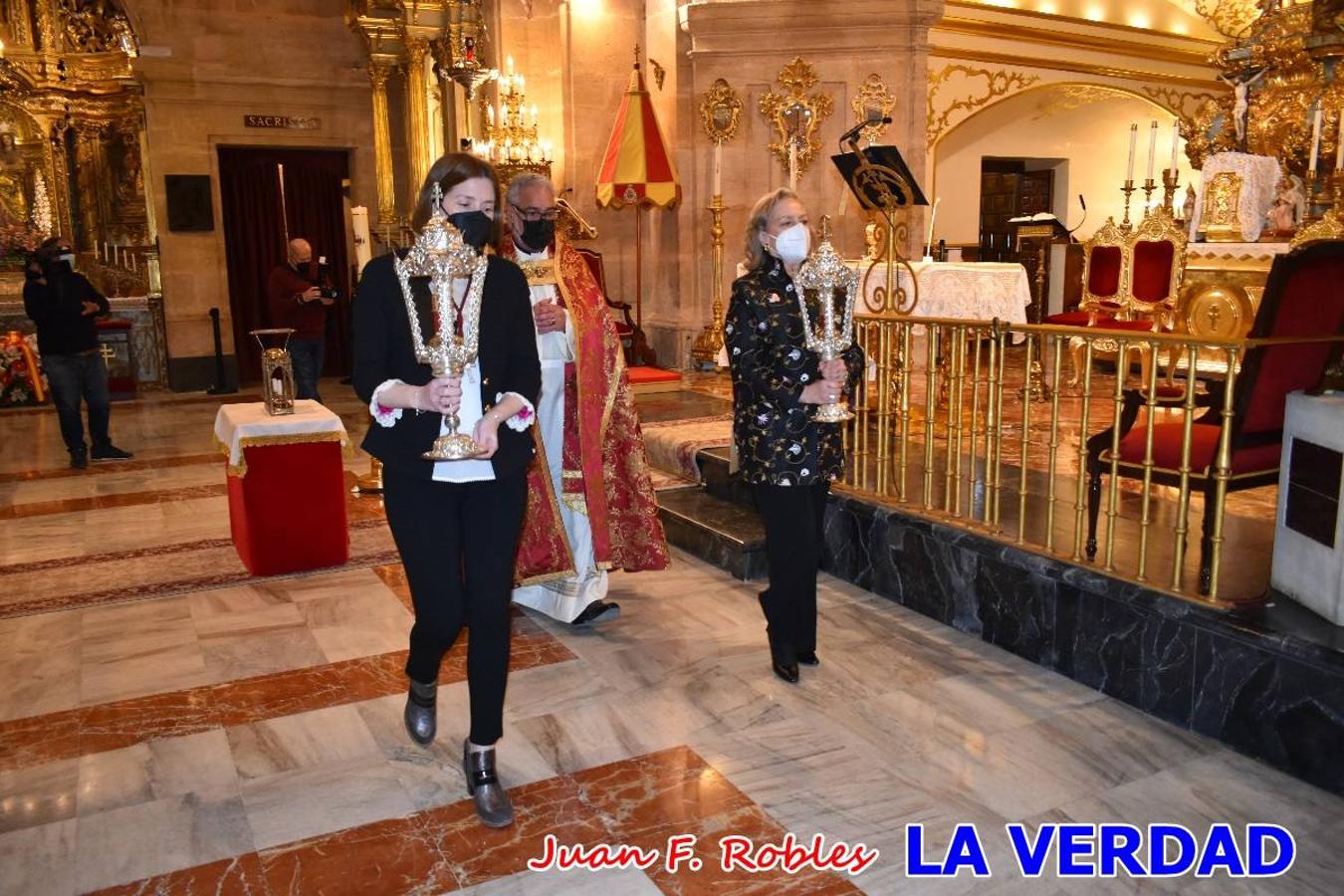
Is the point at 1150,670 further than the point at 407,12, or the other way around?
the point at 407,12

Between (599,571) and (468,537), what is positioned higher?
(468,537)

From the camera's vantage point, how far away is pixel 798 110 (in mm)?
9359

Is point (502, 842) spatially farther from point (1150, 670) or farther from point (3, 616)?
point (3, 616)

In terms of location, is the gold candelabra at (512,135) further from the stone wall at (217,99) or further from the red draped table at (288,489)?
the red draped table at (288,489)

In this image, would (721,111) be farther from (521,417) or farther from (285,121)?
(521,417)

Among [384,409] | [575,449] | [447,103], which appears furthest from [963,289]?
[447,103]

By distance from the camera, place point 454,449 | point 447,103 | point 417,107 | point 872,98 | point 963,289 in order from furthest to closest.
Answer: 1. point 447,103
2. point 417,107
3. point 872,98
4. point 963,289
5. point 454,449

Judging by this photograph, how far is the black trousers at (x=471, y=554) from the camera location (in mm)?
2672

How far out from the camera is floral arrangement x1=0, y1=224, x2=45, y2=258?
11.9m

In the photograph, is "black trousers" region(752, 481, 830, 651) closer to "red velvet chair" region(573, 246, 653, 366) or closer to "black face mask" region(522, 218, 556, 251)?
"black face mask" region(522, 218, 556, 251)

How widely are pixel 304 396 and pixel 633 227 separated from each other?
3756mm

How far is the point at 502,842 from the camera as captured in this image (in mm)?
2756

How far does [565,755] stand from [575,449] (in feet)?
4.72

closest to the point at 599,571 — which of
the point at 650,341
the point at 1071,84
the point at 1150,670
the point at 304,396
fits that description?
the point at 1150,670
